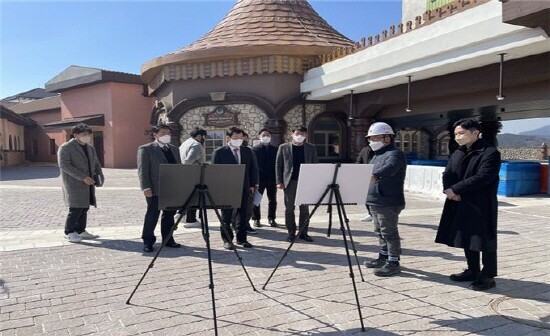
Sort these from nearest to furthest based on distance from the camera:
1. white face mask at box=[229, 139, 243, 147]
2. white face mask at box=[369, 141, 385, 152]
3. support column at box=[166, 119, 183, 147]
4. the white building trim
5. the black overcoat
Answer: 1. the black overcoat
2. white face mask at box=[369, 141, 385, 152]
3. white face mask at box=[229, 139, 243, 147]
4. the white building trim
5. support column at box=[166, 119, 183, 147]

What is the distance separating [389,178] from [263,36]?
1375cm

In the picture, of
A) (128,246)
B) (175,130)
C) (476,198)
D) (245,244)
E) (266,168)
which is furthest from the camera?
(175,130)

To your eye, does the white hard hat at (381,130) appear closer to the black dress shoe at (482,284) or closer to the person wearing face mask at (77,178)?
the black dress shoe at (482,284)

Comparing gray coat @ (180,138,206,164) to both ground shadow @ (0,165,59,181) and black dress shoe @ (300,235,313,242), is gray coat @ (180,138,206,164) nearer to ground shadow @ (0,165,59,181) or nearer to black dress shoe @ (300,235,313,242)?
black dress shoe @ (300,235,313,242)

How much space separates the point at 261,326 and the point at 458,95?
11.3 m

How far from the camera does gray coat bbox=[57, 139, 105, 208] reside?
20.6ft

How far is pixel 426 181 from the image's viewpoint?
1254 cm

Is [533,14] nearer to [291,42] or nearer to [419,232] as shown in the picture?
[419,232]

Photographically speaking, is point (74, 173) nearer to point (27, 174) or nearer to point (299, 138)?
point (299, 138)

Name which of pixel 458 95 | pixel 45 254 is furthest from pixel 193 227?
pixel 458 95

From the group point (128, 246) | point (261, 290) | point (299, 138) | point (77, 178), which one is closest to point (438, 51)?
point (299, 138)

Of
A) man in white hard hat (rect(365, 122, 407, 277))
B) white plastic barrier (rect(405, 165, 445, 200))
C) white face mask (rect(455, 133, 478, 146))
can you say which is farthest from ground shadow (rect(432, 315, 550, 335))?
white plastic barrier (rect(405, 165, 445, 200))

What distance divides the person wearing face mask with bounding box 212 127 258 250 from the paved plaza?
34 centimetres

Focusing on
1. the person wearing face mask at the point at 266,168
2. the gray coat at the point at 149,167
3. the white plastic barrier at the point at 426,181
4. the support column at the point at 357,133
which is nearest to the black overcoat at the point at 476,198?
the person wearing face mask at the point at 266,168
